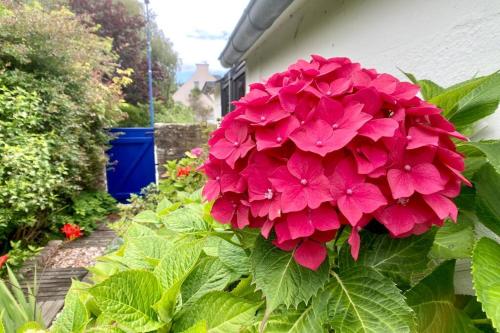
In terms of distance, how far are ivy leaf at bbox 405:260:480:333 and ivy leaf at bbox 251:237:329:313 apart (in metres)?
0.25

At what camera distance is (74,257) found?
15.2ft

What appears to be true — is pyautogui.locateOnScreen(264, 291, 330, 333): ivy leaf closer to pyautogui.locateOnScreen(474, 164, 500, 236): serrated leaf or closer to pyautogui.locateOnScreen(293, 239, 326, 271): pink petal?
pyautogui.locateOnScreen(293, 239, 326, 271): pink petal

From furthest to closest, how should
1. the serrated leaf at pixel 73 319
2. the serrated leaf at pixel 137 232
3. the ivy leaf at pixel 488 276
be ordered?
the serrated leaf at pixel 137 232, the serrated leaf at pixel 73 319, the ivy leaf at pixel 488 276

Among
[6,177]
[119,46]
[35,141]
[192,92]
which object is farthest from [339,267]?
[192,92]

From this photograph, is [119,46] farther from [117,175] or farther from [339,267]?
[339,267]

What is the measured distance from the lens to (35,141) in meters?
4.39

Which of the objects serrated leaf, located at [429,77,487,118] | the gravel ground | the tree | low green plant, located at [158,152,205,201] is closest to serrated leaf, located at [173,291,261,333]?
serrated leaf, located at [429,77,487,118]

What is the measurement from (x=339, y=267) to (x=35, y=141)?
197 inches

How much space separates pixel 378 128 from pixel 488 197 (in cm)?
31

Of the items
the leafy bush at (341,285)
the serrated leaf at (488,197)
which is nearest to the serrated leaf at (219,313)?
the leafy bush at (341,285)

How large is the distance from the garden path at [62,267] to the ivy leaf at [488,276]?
2.93 m

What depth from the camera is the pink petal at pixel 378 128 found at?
0.51m

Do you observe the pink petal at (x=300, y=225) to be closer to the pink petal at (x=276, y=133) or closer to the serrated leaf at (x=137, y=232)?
the pink petal at (x=276, y=133)

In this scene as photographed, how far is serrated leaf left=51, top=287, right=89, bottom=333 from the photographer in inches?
27.3
